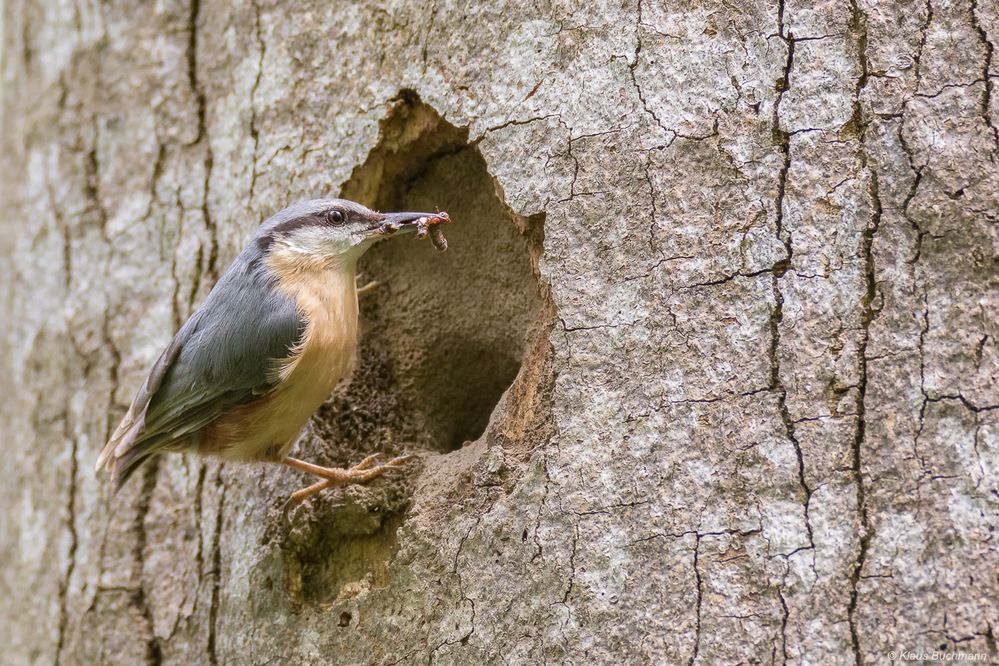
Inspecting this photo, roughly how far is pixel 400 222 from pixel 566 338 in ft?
2.41

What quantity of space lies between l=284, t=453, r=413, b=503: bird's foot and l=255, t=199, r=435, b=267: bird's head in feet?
2.13

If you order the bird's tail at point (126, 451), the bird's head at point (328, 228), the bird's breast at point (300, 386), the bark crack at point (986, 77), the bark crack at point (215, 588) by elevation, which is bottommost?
the bark crack at point (215, 588)

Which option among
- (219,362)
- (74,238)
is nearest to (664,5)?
(219,362)

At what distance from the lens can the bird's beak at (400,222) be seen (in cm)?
291

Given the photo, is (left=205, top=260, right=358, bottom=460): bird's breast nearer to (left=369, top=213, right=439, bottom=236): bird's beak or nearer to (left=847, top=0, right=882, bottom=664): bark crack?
(left=369, top=213, right=439, bottom=236): bird's beak

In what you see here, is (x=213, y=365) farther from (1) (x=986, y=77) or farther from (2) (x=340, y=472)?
(1) (x=986, y=77)

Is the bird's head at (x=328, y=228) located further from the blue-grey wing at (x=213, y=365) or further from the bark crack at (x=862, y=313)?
the bark crack at (x=862, y=313)

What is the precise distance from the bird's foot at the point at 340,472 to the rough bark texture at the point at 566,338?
1.5 inches

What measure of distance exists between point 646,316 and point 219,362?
135cm

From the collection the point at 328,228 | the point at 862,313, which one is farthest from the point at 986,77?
the point at 328,228

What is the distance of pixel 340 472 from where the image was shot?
2787mm

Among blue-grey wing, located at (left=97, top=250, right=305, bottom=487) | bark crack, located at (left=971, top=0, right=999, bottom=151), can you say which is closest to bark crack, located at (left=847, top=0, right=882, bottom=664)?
bark crack, located at (left=971, top=0, right=999, bottom=151)

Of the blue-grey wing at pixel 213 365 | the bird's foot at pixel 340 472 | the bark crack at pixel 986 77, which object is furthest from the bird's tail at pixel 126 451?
the bark crack at pixel 986 77

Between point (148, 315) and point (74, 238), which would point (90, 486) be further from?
point (74, 238)
